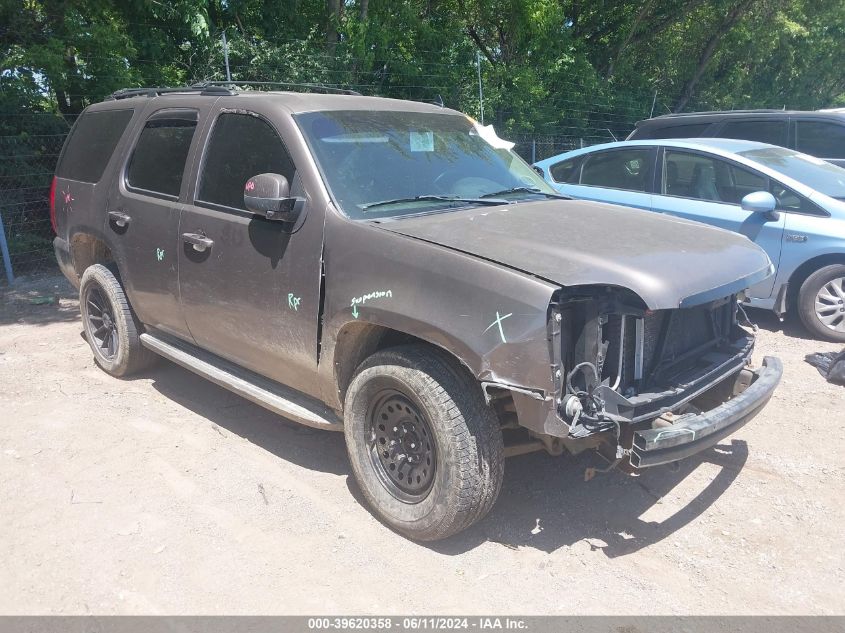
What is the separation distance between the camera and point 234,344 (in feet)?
13.9

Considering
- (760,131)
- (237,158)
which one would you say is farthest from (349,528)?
(760,131)

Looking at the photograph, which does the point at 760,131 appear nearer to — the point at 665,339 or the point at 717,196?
the point at 717,196

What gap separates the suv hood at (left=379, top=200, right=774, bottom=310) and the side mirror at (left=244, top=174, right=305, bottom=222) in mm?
505

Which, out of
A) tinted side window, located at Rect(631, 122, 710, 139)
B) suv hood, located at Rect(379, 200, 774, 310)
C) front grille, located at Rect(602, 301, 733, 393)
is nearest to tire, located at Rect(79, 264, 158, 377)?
suv hood, located at Rect(379, 200, 774, 310)

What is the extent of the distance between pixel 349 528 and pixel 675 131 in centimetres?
753

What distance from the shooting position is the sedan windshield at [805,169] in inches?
259

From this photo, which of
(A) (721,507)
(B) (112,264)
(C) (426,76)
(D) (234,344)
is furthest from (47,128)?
(A) (721,507)

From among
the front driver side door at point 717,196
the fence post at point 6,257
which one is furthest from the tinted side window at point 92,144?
the front driver side door at point 717,196

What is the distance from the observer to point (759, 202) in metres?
6.23

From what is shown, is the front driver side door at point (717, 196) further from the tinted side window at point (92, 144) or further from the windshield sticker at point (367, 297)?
the tinted side window at point (92, 144)

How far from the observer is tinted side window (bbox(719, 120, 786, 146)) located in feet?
27.9

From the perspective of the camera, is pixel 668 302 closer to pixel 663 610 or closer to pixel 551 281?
pixel 551 281

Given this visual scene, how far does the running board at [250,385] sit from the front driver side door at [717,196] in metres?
4.30

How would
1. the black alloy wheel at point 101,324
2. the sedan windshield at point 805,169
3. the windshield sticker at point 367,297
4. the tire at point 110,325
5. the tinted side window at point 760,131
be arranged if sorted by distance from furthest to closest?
the tinted side window at point 760,131 < the sedan windshield at point 805,169 < the black alloy wheel at point 101,324 < the tire at point 110,325 < the windshield sticker at point 367,297
